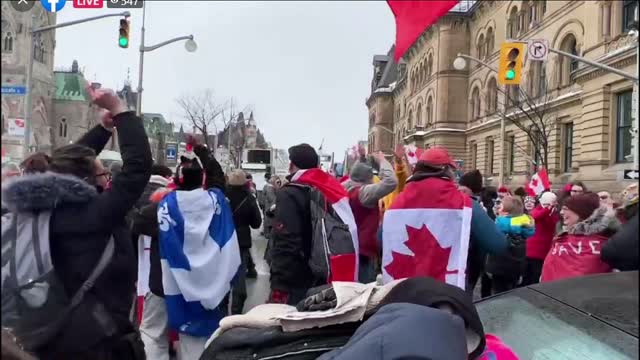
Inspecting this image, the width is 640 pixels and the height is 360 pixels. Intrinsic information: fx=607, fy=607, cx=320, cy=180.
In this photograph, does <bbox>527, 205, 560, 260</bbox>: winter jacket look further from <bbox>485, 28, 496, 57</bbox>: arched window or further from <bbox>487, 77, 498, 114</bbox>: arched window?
<bbox>485, 28, 496, 57</bbox>: arched window

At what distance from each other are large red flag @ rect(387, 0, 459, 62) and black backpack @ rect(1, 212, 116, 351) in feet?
4.95

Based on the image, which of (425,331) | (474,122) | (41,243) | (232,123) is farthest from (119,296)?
(232,123)

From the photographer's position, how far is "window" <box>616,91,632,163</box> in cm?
2932

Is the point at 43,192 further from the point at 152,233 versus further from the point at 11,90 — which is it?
the point at 152,233

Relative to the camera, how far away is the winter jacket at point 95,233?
7.31 feet

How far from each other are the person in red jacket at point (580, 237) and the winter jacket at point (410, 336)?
294 centimetres

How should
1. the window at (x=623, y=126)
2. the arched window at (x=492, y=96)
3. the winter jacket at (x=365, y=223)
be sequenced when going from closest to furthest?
the winter jacket at (x=365, y=223)
the window at (x=623, y=126)
the arched window at (x=492, y=96)

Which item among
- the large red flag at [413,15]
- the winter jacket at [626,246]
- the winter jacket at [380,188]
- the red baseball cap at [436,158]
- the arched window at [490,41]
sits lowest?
the winter jacket at [626,246]

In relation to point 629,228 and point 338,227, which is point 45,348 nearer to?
point 629,228

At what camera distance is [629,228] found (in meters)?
1.08

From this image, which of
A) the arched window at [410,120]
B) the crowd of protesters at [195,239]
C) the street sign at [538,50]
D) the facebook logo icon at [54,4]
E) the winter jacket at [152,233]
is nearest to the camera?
the crowd of protesters at [195,239]

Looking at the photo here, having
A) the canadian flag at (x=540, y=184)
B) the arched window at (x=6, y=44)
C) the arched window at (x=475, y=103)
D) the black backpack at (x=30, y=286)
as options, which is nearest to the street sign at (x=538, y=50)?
the canadian flag at (x=540, y=184)

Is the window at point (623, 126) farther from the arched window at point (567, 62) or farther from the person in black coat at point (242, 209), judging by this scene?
the person in black coat at point (242, 209)

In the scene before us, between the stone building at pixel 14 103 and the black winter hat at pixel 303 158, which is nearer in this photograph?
the stone building at pixel 14 103
